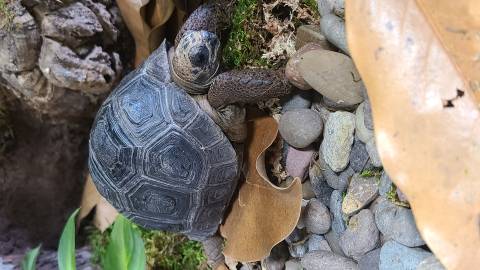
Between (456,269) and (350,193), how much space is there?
0.29 m

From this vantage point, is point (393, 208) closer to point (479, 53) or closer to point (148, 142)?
point (479, 53)

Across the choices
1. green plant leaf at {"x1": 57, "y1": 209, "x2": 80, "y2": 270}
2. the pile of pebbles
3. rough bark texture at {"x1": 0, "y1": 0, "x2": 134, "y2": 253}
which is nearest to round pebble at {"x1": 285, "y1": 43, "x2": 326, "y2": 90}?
the pile of pebbles

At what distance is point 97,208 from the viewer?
4.94ft

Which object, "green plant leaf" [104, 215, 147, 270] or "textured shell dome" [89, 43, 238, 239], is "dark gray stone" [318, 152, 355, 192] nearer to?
"textured shell dome" [89, 43, 238, 239]

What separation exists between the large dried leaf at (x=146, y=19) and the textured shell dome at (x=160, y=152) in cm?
11

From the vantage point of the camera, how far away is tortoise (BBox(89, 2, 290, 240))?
103cm

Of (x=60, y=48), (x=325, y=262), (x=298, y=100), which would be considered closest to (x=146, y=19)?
(x=60, y=48)

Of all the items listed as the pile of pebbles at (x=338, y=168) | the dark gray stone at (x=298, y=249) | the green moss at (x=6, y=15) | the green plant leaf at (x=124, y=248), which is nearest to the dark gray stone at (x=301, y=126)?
the pile of pebbles at (x=338, y=168)

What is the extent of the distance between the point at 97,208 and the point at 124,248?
36cm

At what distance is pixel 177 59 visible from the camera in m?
1.04

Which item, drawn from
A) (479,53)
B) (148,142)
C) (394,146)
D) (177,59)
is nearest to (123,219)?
(148,142)

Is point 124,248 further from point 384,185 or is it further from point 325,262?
point 384,185

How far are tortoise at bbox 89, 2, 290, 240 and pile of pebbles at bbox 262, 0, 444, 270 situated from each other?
0.12 m

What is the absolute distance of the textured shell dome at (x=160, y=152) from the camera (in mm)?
1028
